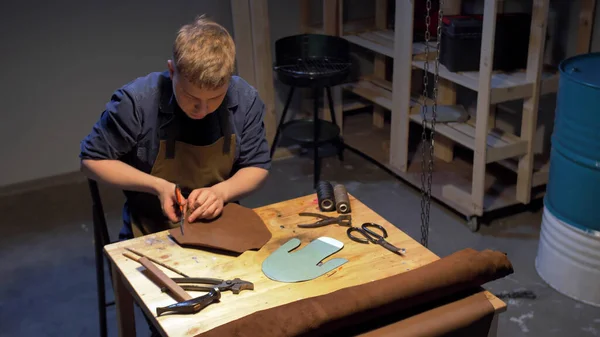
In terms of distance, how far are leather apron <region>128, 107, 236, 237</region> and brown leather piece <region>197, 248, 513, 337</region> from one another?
0.90 meters

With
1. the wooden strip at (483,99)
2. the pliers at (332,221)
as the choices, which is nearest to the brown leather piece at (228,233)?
the pliers at (332,221)

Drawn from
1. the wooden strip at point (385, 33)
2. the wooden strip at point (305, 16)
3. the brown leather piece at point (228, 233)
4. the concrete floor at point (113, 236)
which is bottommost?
the concrete floor at point (113, 236)

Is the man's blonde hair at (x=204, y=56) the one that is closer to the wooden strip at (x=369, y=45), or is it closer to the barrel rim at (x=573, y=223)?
the barrel rim at (x=573, y=223)

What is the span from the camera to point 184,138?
2.26m

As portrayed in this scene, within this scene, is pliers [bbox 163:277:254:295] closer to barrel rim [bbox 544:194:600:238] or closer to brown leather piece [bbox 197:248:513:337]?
brown leather piece [bbox 197:248:513:337]

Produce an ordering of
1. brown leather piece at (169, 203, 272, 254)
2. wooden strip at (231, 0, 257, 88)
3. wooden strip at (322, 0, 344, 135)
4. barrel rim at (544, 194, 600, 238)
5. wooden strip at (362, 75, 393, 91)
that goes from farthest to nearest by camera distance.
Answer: wooden strip at (362, 75, 393, 91)
wooden strip at (322, 0, 344, 135)
wooden strip at (231, 0, 257, 88)
barrel rim at (544, 194, 600, 238)
brown leather piece at (169, 203, 272, 254)

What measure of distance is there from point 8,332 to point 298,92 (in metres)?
2.59

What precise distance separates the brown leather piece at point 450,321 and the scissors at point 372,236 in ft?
1.09

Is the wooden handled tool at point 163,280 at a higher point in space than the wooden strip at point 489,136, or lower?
higher

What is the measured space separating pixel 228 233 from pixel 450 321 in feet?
2.35

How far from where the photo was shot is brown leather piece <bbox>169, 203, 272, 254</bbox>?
1944 mm

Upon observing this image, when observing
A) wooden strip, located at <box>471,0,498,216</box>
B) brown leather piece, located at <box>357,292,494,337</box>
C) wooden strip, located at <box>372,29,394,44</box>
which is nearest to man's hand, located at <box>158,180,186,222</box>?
A: brown leather piece, located at <box>357,292,494,337</box>

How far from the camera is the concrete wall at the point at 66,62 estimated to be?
13.2 feet

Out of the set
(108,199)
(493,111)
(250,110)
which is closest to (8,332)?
(108,199)
